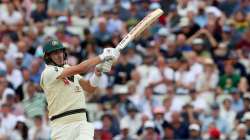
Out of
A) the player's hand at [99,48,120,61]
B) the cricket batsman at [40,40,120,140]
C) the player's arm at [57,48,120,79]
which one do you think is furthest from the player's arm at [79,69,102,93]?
the player's hand at [99,48,120,61]

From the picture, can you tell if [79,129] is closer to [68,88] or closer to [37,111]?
[68,88]

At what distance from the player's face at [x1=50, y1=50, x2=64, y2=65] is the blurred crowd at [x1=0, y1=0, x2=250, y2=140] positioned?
6.06 m

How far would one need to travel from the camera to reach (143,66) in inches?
834

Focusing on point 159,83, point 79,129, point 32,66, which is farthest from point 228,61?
point 79,129

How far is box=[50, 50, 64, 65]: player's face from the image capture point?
40.5 ft

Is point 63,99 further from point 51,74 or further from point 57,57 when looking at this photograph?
point 57,57

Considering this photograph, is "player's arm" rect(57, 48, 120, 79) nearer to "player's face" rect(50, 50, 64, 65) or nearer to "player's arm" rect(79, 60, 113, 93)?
"player's arm" rect(79, 60, 113, 93)

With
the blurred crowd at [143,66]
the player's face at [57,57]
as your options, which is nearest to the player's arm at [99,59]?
the player's face at [57,57]

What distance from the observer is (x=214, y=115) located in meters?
19.4

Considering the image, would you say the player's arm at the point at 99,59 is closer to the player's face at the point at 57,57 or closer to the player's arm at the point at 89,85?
the player's arm at the point at 89,85

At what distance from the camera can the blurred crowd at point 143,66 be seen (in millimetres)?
19375

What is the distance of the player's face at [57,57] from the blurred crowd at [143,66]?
19.9 feet

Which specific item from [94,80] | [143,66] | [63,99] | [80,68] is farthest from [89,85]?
[143,66]

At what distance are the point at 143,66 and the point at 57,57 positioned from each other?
29.3ft
